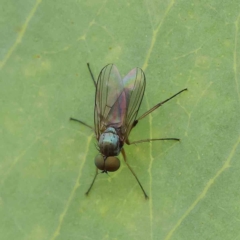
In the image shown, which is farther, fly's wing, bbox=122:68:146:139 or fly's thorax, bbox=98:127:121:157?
fly's thorax, bbox=98:127:121:157

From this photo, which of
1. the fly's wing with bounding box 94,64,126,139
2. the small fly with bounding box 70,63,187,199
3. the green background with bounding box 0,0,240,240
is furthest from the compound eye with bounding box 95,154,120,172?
the fly's wing with bounding box 94,64,126,139

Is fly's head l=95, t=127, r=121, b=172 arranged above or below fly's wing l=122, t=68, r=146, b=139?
below

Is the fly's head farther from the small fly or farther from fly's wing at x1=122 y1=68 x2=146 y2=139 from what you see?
fly's wing at x1=122 y1=68 x2=146 y2=139

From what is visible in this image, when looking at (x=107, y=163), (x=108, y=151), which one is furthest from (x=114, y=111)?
(x=107, y=163)

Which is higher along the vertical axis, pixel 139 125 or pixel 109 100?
pixel 109 100

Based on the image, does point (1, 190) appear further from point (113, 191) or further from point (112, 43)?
point (112, 43)

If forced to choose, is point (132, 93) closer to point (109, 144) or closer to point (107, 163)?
point (109, 144)

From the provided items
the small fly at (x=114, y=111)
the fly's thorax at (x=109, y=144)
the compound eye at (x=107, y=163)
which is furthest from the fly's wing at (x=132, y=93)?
the compound eye at (x=107, y=163)
